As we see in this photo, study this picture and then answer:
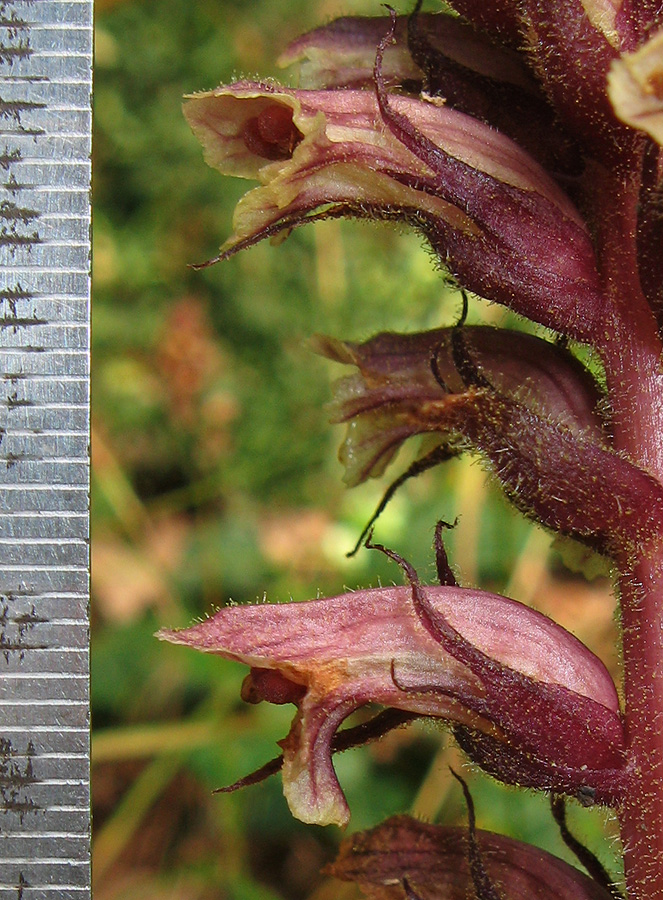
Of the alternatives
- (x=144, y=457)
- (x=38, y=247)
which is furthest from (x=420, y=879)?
(x=144, y=457)

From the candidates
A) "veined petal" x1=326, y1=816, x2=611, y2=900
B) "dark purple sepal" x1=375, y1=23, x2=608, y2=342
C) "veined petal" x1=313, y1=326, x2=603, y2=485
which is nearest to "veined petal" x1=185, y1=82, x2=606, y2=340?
"dark purple sepal" x1=375, y1=23, x2=608, y2=342

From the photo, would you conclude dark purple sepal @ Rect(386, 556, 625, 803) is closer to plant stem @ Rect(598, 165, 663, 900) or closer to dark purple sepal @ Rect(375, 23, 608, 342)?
plant stem @ Rect(598, 165, 663, 900)

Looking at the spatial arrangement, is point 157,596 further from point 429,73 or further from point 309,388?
point 429,73

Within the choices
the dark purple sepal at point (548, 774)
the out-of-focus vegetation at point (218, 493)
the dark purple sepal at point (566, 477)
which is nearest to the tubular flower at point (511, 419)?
the dark purple sepal at point (566, 477)

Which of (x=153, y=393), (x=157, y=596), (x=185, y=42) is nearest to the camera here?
(x=157, y=596)

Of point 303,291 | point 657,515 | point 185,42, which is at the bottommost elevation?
point 657,515

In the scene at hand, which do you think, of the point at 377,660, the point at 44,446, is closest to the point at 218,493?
the point at 44,446

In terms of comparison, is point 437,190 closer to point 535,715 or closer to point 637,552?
point 637,552

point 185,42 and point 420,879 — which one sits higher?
point 185,42
